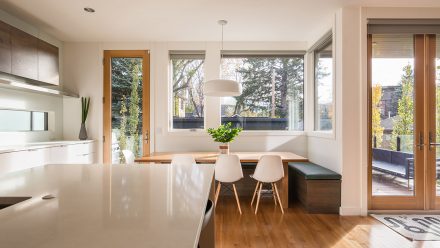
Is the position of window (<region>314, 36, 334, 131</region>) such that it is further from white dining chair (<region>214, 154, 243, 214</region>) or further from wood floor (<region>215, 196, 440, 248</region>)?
Answer: white dining chair (<region>214, 154, 243, 214</region>)

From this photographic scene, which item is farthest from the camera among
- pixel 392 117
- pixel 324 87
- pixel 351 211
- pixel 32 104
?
pixel 324 87

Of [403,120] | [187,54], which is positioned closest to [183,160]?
[187,54]

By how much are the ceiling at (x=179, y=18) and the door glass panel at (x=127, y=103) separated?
0.48m

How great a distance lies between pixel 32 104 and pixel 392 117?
206 inches

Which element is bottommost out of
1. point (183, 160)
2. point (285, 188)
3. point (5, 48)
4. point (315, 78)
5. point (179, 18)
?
point (285, 188)

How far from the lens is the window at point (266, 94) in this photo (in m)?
4.74

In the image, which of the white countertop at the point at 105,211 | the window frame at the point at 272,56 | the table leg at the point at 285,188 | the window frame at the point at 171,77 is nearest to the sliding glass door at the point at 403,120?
the table leg at the point at 285,188

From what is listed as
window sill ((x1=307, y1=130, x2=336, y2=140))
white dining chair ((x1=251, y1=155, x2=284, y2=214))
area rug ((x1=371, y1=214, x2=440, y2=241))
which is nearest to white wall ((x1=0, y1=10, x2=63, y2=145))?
white dining chair ((x1=251, y1=155, x2=284, y2=214))

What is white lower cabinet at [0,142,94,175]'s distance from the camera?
2.84 metres

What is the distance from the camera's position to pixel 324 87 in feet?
13.5

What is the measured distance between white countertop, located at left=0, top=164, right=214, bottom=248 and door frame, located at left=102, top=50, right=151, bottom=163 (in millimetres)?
3171

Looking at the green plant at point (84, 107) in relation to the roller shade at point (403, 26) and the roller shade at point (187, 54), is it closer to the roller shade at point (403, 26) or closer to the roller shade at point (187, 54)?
the roller shade at point (187, 54)

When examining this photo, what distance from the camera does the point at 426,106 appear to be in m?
3.38

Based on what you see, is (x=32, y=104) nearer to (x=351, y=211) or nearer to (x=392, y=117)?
(x=351, y=211)
